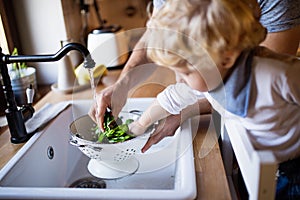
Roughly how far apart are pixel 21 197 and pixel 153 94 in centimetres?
63

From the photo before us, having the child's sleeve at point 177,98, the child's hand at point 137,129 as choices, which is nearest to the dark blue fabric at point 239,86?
the child's sleeve at point 177,98

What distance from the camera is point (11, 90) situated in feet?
2.59

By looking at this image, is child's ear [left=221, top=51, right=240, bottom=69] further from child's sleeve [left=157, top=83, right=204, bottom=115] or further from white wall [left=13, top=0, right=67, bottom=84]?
white wall [left=13, top=0, right=67, bottom=84]

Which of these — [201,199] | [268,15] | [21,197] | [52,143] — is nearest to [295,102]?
[201,199]

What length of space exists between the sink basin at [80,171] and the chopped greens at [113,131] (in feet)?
0.27

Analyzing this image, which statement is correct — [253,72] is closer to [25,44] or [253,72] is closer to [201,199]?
[201,199]

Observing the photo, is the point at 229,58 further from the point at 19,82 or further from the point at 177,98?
the point at 19,82

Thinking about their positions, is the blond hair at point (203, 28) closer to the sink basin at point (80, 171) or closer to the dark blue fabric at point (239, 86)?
the dark blue fabric at point (239, 86)

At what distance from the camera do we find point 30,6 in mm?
1245

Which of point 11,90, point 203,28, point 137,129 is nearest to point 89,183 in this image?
point 137,129

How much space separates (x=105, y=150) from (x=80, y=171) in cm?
23

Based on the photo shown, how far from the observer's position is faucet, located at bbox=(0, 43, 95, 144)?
29.4 inches

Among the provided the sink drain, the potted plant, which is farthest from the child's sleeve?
the potted plant

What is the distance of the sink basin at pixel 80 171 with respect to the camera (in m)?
0.60
